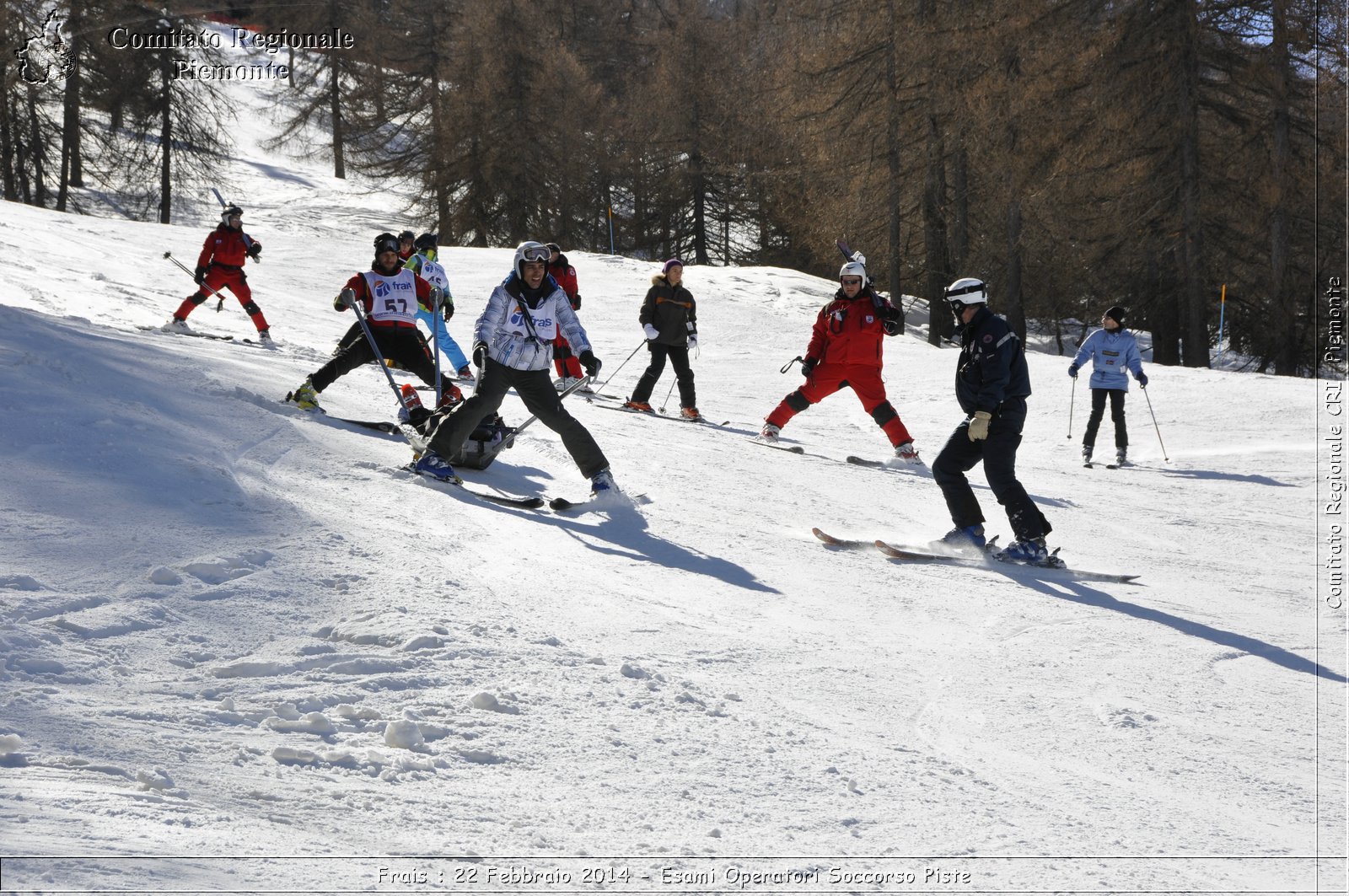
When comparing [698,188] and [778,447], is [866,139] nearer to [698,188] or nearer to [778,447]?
[698,188]

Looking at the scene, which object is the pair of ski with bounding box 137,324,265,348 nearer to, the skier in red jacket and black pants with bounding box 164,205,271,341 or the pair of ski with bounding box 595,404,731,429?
the skier in red jacket and black pants with bounding box 164,205,271,341

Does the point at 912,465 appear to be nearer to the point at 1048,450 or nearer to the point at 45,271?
the point at 1048,450

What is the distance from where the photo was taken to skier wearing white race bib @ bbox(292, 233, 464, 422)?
9.40 metres

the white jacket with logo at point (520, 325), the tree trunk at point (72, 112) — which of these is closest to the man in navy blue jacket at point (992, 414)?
the white jacket with logo at point (520, 325)

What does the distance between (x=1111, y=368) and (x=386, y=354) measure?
7.61 m

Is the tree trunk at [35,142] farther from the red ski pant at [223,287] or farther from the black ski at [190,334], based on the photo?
the red ski pant at [223,287]

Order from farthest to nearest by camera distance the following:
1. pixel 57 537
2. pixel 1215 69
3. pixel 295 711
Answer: pixel 1215 69 < pixel 57 537 < pixel 295 711

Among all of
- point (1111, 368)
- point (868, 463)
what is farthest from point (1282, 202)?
point (868, 463)

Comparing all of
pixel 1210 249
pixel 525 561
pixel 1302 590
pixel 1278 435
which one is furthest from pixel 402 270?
pixel 1210 249

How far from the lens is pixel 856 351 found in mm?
10688

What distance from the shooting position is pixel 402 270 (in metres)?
9.62

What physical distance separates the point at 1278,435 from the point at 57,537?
39.2ft

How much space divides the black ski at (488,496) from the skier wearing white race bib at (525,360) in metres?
0.05

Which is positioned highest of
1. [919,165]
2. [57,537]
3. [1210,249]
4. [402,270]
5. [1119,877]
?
[919,165]
